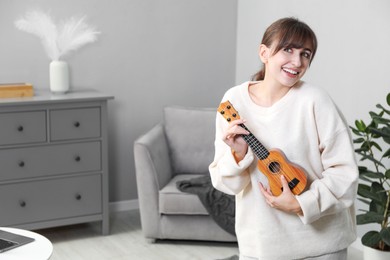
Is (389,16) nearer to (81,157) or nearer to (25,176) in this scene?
(81,157)

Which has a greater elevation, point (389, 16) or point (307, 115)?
point (389, 16)

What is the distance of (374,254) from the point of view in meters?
3.24

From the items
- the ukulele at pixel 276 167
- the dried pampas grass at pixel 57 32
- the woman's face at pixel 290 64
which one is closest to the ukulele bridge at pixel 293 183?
the ukulele at pixel 276 167

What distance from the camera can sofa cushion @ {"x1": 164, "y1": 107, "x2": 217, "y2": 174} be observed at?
4191mm

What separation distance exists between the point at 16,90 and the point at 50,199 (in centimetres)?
68

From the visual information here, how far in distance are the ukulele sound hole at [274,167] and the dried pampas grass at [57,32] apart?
8.66 ft

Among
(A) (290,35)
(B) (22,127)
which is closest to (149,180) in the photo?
(B) (22,127)

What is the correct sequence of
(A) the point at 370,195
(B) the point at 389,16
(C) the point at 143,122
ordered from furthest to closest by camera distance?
(C) the point at 143,122 → (B) the point at 389,16 → (A) the point at 370,195

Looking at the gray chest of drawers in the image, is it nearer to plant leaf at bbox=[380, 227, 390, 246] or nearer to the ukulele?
plant leaf at bbox=[380, 227, 390, 246]

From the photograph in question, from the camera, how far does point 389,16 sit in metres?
3.50

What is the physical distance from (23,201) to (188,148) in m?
1.11

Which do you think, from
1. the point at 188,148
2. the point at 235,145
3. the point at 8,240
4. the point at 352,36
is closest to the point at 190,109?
the point at 188,148

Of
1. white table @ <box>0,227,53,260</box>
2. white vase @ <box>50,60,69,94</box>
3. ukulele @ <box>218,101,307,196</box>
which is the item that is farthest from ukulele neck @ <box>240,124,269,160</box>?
white vase @ <box>50,60,69,94</box>

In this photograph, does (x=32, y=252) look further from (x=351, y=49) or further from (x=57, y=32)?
(x=351, y=49)
